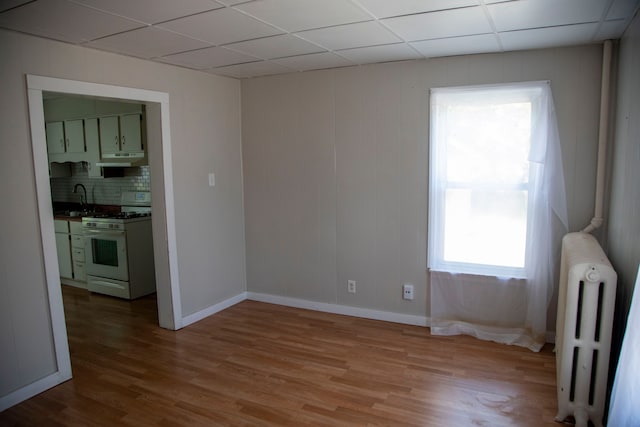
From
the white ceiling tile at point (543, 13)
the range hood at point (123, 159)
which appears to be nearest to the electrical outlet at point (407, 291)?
the white ceiling tile at point (543, 13)

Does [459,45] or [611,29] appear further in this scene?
[459,45]

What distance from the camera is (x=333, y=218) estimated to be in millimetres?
4117

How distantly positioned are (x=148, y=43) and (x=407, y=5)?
5.98 feet

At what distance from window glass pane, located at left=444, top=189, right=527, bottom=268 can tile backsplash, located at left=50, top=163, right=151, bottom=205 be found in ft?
11.9

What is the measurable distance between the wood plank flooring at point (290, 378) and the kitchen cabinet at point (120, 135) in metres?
1.98

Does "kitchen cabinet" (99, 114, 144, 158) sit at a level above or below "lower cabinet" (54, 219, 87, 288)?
above

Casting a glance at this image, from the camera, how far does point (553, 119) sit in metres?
3.18

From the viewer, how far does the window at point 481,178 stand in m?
3.31

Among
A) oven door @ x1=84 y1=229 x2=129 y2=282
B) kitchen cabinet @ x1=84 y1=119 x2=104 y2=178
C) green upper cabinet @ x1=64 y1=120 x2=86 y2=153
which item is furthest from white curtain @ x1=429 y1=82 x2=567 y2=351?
green upper cabinet @ x1=64 y1=120 x2=86 y2=153

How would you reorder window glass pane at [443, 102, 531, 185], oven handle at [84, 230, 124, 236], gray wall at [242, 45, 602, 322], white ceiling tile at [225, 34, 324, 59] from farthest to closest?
oven handle at [84, 230, 124, 236]
window glass pane at [443, 102, 531, 185]
gray wall at [242, 45, 602, 322]
white ceiling tile at [225, 34, 324, 59]

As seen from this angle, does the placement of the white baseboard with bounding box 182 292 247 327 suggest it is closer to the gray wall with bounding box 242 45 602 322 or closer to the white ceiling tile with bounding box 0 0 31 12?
the gray wall with bounding box 242 45 602 322

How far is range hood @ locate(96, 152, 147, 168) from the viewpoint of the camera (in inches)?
189

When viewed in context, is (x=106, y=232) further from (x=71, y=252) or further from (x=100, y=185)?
(x=100, y=185)

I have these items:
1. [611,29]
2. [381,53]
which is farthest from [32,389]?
[611,29]
